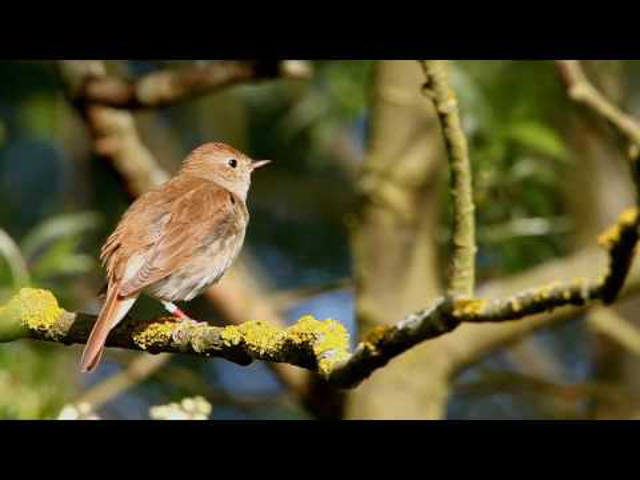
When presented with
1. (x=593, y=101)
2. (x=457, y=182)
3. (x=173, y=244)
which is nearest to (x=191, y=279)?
(x=173, y=244)

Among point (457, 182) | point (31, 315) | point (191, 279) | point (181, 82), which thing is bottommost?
point (31, 315)

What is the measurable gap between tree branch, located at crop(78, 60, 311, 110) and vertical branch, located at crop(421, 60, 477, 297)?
2.14 m

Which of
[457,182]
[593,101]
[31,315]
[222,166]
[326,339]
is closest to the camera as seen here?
[326,339]

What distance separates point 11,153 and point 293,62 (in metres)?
5.91

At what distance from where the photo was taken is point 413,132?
5.84 metres

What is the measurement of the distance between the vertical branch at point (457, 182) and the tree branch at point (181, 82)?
7.01 ft

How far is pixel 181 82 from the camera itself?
556 centimetres

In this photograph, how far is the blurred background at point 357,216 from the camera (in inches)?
219

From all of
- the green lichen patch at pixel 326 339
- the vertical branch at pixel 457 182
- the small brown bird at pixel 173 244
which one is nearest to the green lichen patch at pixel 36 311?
the small brown bird at pixel 173 244

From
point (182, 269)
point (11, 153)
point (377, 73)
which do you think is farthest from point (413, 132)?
point (11, 153)

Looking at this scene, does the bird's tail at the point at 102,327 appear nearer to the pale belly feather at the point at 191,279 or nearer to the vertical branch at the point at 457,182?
the pale belly feather at the point at 191,279

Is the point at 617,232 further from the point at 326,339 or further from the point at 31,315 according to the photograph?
the point at 31,315

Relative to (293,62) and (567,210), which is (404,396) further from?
(567,210)

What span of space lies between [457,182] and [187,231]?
6.34ft
